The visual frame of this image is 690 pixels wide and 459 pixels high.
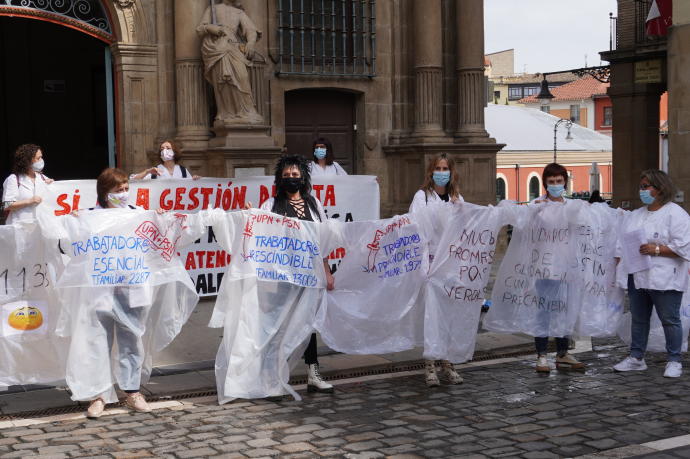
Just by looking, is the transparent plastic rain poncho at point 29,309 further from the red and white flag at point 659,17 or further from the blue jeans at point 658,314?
the red and white flag at point 659,17

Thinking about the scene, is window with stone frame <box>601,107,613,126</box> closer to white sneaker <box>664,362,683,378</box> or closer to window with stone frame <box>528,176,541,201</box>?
window with stone frame <box>528,176,541,201</box>

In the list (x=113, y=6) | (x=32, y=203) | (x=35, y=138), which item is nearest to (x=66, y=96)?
(x=35, y=138)

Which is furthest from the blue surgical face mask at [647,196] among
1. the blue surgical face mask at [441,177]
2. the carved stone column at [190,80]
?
the carved stone column at [190,80]

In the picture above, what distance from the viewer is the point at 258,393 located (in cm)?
760

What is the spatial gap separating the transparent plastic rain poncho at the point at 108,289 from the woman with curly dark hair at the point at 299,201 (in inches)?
37.0

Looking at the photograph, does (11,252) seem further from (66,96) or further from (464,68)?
(66,96)

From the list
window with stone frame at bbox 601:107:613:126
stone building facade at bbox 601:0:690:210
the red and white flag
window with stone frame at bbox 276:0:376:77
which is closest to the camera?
window with stone frame at bbox 276:0:376:77

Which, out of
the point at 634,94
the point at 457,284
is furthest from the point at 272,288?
the point at 634,94

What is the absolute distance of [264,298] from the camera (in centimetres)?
777

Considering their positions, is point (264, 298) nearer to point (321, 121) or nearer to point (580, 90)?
point (321, 121)

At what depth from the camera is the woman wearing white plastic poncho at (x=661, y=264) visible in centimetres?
855

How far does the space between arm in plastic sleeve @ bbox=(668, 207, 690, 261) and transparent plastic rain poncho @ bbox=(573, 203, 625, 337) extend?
0.59 metres

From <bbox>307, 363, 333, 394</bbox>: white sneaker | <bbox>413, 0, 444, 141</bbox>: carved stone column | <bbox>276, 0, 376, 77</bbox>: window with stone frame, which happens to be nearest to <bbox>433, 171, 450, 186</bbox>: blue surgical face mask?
<bbox>307, 363, 333, 394</bbox>: white sneaker

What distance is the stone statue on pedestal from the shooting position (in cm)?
1354
